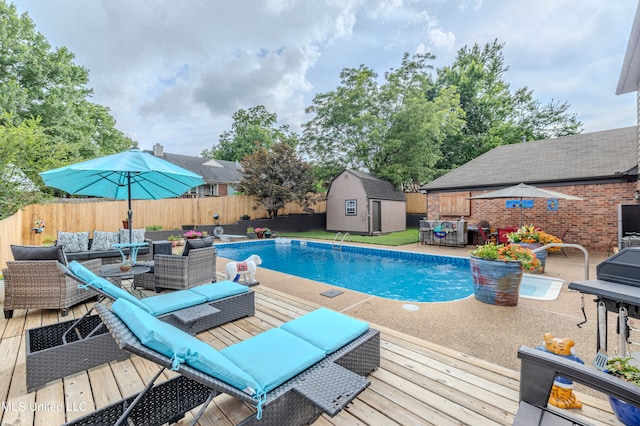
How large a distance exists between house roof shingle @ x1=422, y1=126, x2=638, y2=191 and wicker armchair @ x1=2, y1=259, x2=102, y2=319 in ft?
41.8

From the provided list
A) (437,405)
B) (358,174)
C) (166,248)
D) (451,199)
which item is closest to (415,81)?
(358,174)

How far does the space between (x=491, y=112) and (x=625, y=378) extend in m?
25.5

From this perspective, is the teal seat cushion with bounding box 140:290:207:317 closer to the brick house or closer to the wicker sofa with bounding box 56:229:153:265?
the wicker sofa with bounding box 56:229:153:265

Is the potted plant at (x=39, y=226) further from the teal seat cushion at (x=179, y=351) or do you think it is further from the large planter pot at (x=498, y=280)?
the large planter pot at (x=498, y=280)

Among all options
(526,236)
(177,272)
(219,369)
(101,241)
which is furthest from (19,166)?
(526,236)

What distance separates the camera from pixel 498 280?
4203 mm

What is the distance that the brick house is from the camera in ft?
30.0

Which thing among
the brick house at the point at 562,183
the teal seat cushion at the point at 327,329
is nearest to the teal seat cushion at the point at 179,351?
the teal seat cushion at the point at 327,329

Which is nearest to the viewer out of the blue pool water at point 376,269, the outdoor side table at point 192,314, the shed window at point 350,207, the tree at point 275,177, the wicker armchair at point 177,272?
the outdoor side table at point 192,314

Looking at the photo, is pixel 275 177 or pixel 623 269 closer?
pixel 623 269

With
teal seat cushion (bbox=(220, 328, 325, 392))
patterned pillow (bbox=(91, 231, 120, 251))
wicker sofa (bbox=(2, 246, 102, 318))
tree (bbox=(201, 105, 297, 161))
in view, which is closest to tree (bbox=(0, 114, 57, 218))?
patterned pillow (bbox=(91, 231, 120, 251))

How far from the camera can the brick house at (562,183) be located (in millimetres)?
9141

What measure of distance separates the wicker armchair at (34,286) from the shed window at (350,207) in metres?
12.9

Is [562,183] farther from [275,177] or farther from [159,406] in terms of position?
[159,406]
